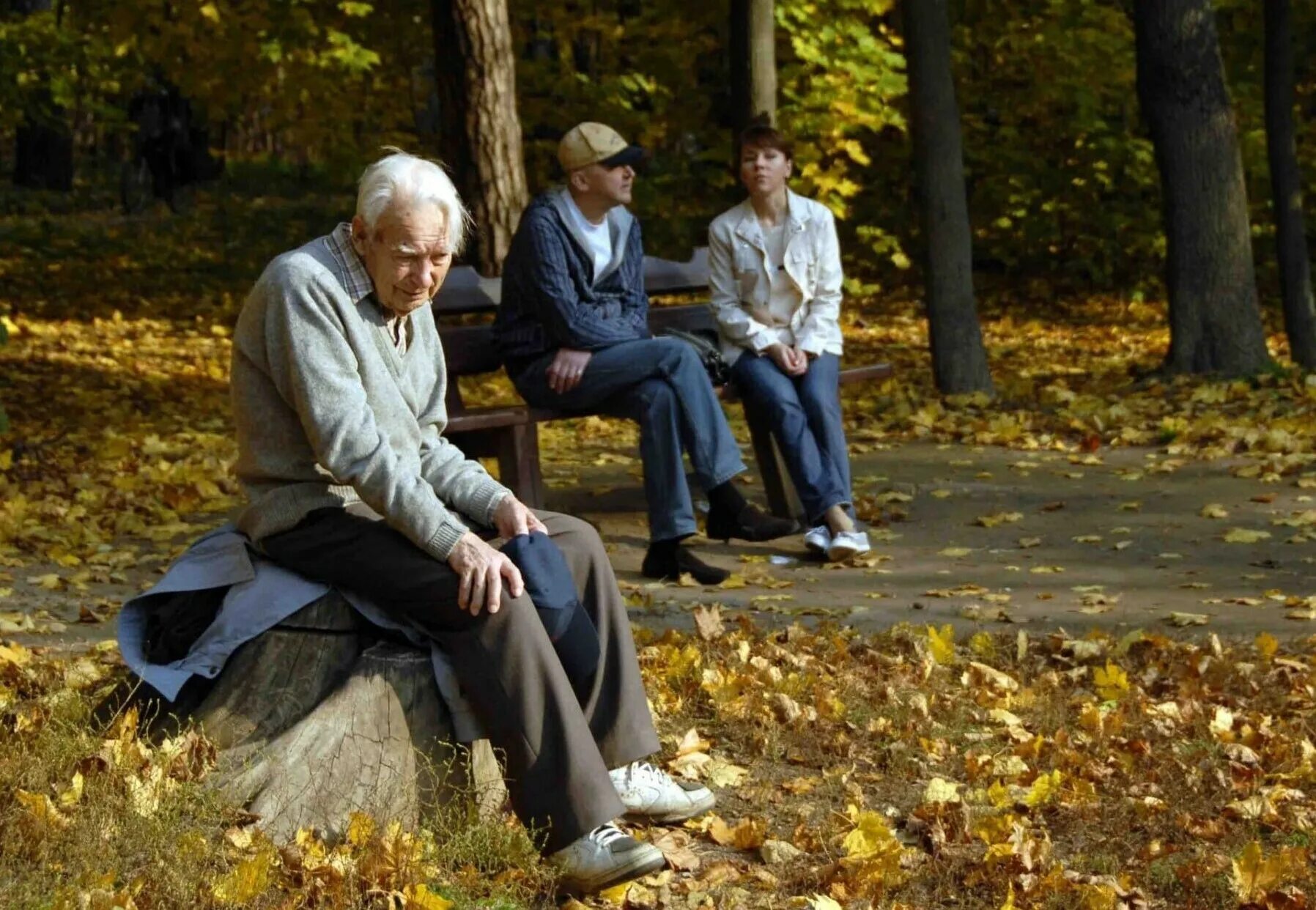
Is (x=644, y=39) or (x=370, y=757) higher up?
(x=644, y=39)

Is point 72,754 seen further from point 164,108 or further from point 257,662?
point 164,108

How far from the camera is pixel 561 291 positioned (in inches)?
267

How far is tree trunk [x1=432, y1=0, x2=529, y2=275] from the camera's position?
32.6 ft

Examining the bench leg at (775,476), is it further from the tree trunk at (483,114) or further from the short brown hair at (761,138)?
the tree trunk at (483,114)

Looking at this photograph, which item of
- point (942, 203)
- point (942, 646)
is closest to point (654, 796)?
point (942, 646)

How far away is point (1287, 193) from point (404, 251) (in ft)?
Answer: 33.2

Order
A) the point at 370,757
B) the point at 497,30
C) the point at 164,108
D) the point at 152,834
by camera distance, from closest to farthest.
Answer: the point at 152,834 → the point at 370,757 → the point at 497,30 → the point at 164,108

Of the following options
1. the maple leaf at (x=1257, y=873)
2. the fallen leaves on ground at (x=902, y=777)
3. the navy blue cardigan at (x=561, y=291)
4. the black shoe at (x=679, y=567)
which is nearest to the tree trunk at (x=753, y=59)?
the navy blue cardigan at (x=561, y=291)

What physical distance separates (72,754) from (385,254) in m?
1.29

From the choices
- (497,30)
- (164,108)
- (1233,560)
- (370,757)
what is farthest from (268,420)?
(164,108)

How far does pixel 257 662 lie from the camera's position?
12.7ft

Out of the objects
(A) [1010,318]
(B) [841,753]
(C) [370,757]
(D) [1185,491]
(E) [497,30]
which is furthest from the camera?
(A) [1010,318]

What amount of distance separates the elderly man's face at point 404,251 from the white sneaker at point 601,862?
1.24 metres

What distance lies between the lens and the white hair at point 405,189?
381 centimetres
